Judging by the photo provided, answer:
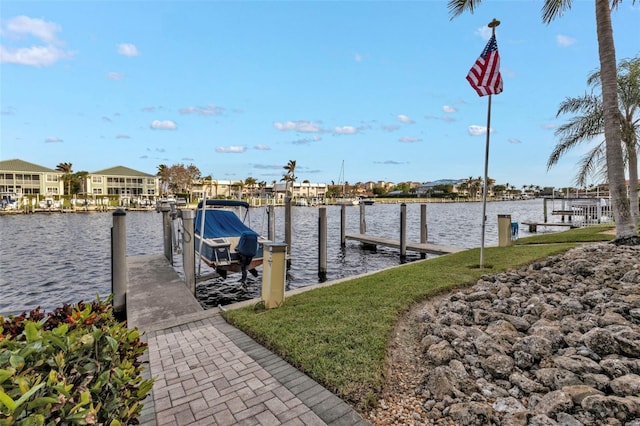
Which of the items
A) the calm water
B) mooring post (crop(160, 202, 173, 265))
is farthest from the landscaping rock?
mooring post (crop(160, 202, 173, 265))

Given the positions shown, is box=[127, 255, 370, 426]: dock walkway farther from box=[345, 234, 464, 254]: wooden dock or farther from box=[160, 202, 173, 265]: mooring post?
box=[345, 234, 464, 254]: wooden dock

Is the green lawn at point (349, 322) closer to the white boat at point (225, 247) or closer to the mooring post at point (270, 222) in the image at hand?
the white boat at point (225, 247)

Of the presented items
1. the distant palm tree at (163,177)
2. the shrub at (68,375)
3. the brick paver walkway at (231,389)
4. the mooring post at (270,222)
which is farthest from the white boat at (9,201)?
the shrub at (68,375)

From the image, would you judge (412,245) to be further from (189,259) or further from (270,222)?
(189,259)

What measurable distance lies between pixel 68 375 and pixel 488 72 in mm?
8785

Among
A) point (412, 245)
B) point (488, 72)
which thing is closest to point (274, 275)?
point (488, 72)

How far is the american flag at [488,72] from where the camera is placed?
7430 mm

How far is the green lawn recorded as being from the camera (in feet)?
10.7

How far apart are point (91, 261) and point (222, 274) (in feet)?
27.4

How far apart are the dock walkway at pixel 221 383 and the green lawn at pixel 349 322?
0.16 meters

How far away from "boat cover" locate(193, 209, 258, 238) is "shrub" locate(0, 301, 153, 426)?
802 cm

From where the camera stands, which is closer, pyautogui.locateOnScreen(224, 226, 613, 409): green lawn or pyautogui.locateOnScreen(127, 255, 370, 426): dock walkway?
pyautogui.locateOnScreen(127, 255, 370, 426): dock walkway

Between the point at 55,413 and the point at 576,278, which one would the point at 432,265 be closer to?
the point at 576,278

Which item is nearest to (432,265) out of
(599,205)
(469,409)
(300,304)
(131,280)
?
(300,304)
